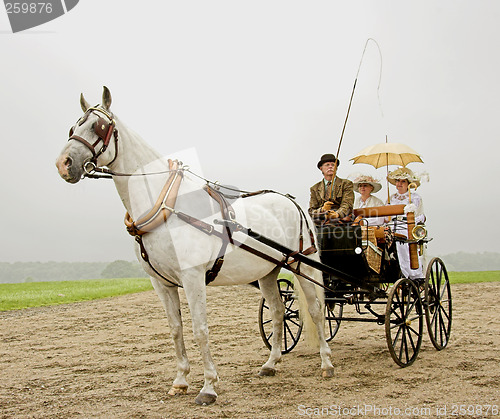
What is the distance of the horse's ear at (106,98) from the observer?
4.50m

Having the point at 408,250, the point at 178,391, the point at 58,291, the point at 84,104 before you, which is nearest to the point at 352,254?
the point at 408,250

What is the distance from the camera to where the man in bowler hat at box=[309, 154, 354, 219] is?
6.39 metres

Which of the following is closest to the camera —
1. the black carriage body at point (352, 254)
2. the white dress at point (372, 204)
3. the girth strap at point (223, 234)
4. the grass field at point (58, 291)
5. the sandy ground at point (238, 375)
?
the sandy ground at point (238, 375)

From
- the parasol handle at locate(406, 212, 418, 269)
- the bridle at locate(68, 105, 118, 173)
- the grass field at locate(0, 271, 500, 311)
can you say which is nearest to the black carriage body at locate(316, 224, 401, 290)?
the parasol handle at locate(406, 212, 418, 269)

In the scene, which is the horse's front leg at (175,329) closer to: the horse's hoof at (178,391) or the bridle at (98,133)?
the horse's hoof at (178,391)

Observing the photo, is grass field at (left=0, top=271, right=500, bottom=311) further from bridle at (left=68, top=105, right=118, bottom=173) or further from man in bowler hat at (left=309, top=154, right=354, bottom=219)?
bridle at (left=68, top=105, right=118, bottom=173)

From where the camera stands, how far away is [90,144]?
14.0 ft

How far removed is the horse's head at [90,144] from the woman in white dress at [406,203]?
4.06 m

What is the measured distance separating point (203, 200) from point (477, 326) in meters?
6.85

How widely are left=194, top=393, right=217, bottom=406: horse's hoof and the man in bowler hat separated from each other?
2869mm

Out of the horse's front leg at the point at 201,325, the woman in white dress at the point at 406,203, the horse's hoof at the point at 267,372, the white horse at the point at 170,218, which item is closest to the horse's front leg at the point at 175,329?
the white horse at the point at 170,218

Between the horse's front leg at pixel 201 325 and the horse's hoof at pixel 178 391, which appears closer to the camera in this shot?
the horse's front leg at pixel 201 325

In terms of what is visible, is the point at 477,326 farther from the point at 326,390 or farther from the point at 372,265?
the point at 326,390

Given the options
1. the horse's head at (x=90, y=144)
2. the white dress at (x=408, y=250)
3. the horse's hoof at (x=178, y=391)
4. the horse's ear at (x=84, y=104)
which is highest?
the horse's ear at (x=84, y=104)
